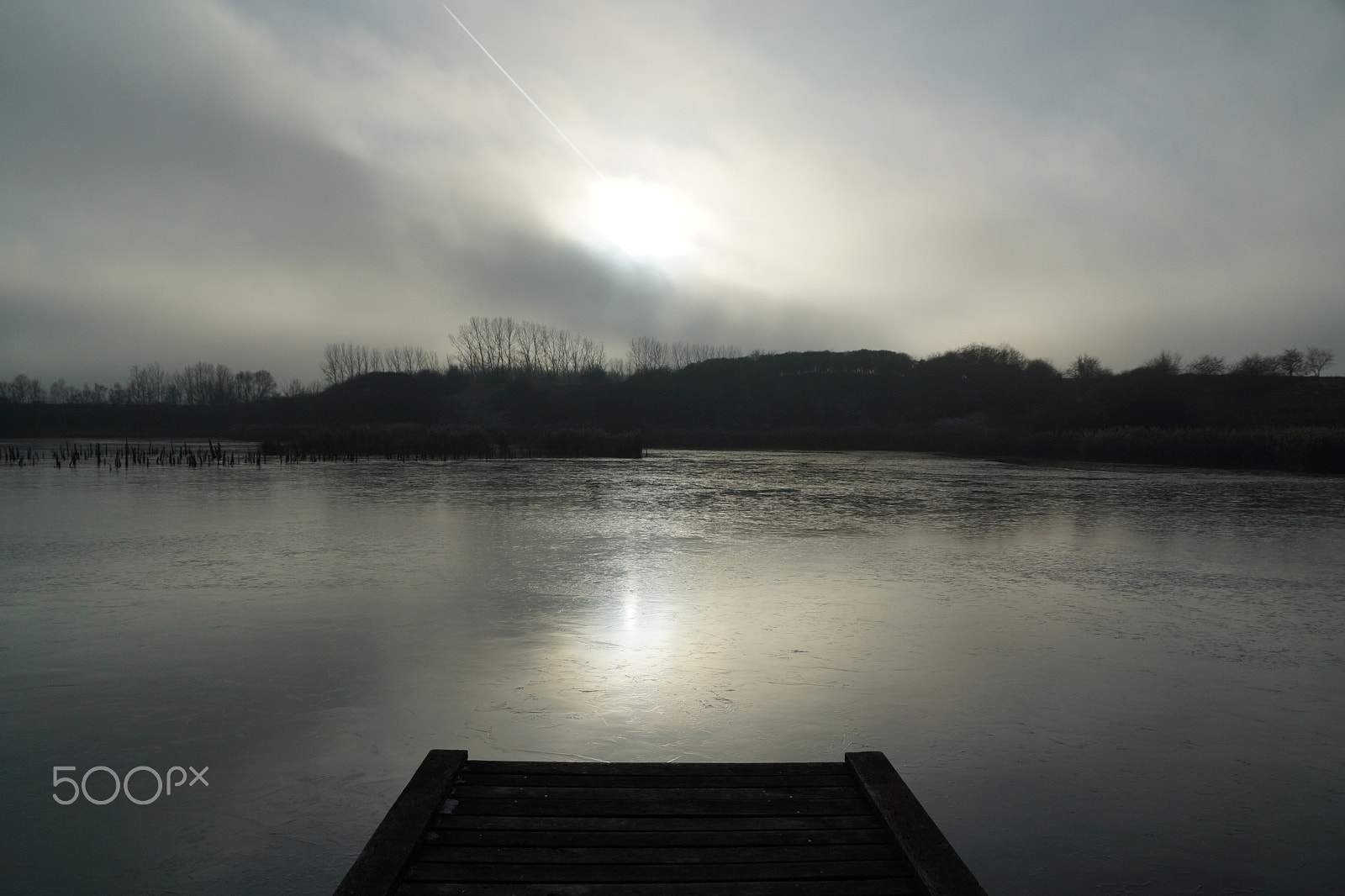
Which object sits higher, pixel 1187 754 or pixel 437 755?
pixel 437 755

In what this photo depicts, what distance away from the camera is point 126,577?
830 centimetres

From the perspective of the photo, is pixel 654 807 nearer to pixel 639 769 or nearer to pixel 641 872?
pixel 639 769

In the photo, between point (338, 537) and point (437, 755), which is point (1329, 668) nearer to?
point (437, 755)

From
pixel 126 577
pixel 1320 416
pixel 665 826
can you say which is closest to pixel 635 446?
pixel 126 577

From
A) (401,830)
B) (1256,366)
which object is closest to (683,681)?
(401,830)

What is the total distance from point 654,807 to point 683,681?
2.15m

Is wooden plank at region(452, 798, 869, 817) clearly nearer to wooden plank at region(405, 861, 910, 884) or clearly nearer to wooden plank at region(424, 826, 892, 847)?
wooden plank at region(424, 826, 892, 847)

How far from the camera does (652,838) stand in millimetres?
2865

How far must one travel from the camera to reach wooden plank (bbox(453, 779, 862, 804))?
3145 millimetres

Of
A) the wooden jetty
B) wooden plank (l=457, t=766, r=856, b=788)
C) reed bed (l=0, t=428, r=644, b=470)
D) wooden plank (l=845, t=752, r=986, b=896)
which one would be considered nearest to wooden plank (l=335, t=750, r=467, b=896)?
the wooden jetty

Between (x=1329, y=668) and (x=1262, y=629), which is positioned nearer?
(x=1329, y=668)

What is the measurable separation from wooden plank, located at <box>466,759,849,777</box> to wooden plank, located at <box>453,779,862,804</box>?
116mm

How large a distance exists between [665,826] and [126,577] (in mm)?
7955

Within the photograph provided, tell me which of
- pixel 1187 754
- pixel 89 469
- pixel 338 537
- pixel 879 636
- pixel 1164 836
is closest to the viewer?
pixel 1164 836
